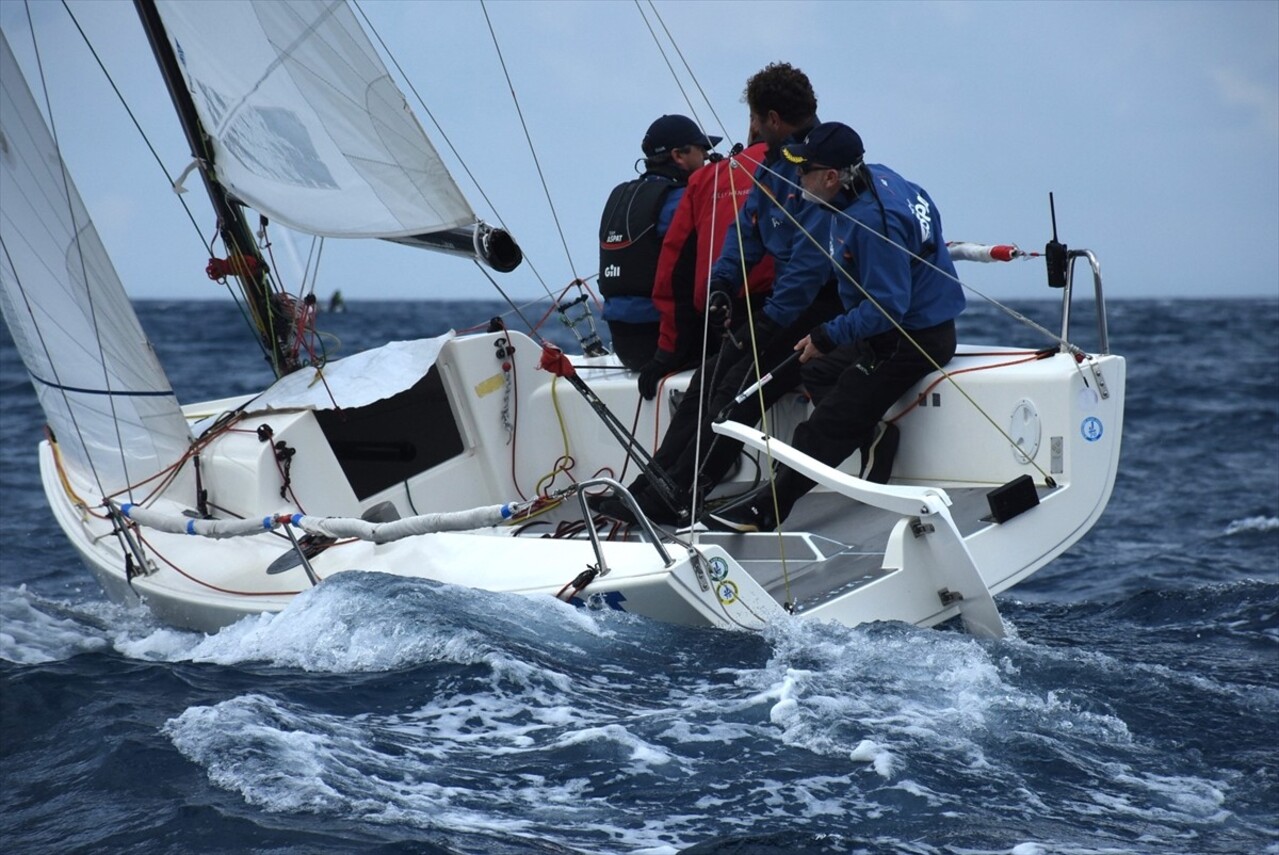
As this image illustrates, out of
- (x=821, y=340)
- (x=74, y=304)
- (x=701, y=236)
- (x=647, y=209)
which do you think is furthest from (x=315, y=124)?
(x=821, y=340)

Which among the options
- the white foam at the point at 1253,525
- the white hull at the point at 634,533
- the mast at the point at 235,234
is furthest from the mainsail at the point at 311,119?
the white foam at the point at 1253,525

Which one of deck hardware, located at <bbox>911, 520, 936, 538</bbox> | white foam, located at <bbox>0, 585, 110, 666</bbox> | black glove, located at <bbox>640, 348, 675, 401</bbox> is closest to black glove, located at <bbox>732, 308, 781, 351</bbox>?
black glove, located at <bbox>640, 348, 675, 401</bbox>

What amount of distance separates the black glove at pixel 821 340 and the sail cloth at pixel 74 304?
2.40 m

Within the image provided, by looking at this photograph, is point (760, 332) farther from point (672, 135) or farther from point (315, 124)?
point (315, 124)

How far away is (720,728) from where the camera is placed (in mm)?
3557

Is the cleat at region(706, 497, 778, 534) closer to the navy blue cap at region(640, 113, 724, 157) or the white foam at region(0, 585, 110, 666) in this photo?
the navy blue cap at region(640, 113, 724, 157)

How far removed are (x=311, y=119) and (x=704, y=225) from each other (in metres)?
1.57

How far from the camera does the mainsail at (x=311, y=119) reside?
550 cm

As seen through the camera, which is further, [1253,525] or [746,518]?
[1253,525]

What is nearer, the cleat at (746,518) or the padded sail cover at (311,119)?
the cleat at (746,518)

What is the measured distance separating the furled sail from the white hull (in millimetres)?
735

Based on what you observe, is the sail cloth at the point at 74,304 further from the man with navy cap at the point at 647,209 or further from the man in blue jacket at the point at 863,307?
the man in blue jacket at the point at 863,307

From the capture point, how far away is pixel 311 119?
5.50m

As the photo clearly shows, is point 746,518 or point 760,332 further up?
point 760,332
